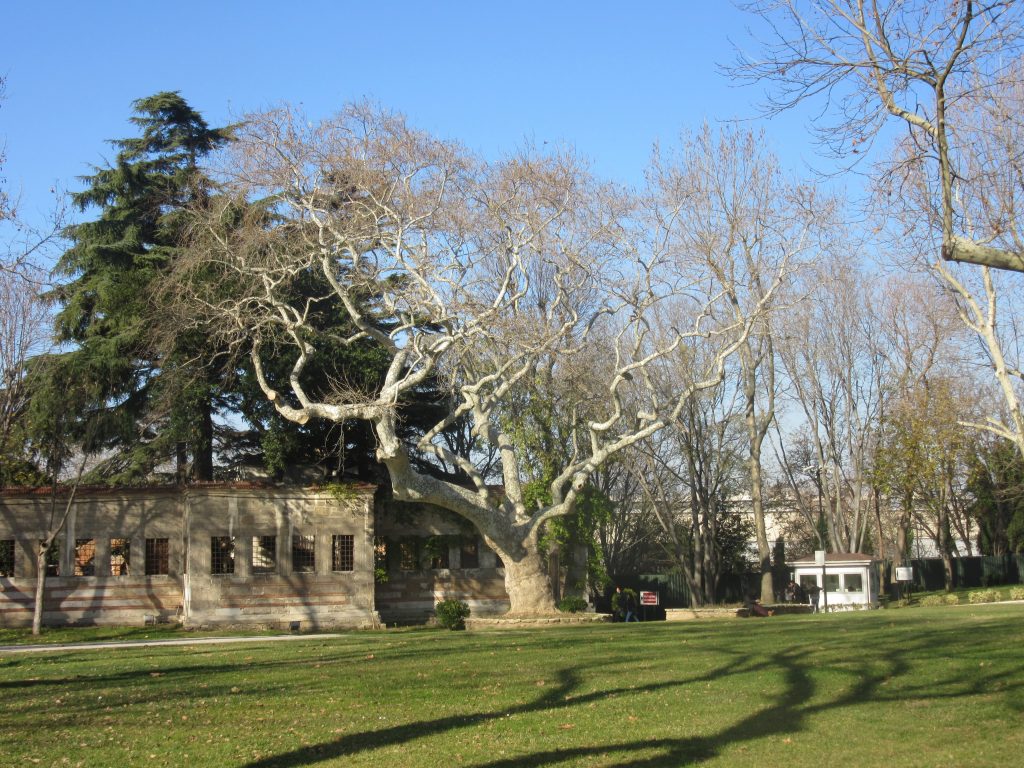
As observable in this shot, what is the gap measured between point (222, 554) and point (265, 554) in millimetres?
1339

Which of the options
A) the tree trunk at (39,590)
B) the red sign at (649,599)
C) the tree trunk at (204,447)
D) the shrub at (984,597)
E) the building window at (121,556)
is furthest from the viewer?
the red sign at (649,599)

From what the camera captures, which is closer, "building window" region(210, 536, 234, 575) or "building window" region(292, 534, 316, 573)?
"building window" region(210, 536, 234, 575)

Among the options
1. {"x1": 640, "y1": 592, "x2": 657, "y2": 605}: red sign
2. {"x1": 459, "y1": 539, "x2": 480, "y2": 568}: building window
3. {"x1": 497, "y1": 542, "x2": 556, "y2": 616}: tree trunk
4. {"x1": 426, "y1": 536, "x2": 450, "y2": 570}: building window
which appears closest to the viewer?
{"x1": 497, "y1": 542, "x2": 556, "y2": 616}: tree trunk

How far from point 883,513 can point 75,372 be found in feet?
155

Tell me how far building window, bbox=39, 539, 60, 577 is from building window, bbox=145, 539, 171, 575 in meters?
2.58

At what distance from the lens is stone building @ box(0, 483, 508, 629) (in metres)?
31.8

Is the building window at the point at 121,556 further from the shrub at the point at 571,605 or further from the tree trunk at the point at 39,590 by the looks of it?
the shrub at the point at 571,605

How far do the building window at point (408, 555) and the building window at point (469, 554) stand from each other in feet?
4.85

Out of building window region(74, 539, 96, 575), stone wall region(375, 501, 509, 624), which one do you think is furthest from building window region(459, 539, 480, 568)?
building window region(74, 539, 96, 575)

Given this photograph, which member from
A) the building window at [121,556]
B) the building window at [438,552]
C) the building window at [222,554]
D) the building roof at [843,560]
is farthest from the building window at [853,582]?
the building window at [121,556]

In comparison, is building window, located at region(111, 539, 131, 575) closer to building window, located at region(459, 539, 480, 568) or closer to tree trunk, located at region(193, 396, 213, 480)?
tree trunk, located at region(193, 396, 213, 480)

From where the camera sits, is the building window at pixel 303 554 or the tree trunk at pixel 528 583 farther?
the building window at pixel 303 554

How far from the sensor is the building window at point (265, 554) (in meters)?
32.6

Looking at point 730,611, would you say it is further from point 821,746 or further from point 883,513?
point 883,513
